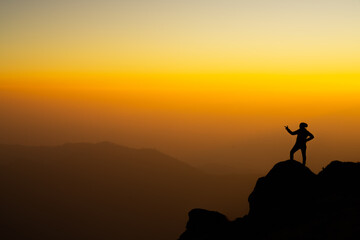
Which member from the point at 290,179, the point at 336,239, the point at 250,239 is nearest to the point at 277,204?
the point at 290,179

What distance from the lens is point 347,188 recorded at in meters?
24.0

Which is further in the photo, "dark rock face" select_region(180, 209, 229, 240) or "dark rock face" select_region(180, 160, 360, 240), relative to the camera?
"dark rock face" select_region(180, 209, 229, 240)

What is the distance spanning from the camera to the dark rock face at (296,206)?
1955cm

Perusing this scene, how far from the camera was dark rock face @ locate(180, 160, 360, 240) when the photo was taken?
770 inches

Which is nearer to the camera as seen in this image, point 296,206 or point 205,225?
point 296,206

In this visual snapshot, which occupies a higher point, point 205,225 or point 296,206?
point 296,206

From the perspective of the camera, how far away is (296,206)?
2381 centimetres

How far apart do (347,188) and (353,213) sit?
17.8 ft

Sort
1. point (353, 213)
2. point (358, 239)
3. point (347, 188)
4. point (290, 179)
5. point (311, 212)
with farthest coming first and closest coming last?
point (290, 179) < point (347, 188) < point (311, 212) < point (353, 213) < point (358, 239)

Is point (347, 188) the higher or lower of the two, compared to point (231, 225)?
higher

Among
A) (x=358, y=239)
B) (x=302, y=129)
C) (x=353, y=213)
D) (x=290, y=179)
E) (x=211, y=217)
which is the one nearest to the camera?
(x=358, y=239)

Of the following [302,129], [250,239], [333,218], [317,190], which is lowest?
[250,239]

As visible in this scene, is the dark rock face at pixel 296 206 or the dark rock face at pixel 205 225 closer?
the dark rock face at pixel 296 206

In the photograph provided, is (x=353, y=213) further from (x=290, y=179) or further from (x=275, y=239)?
(x=290, y=179)
